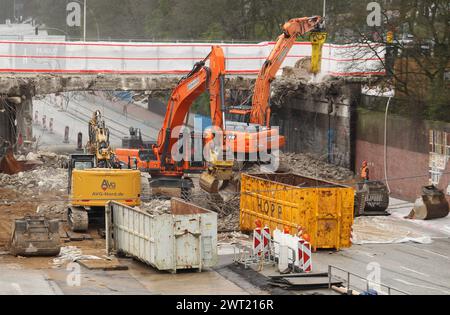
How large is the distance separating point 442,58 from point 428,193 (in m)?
8.98

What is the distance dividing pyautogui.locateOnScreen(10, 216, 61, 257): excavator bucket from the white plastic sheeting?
765 inches

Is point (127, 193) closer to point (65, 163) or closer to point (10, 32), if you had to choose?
point (65, 163)

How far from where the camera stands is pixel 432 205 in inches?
1650

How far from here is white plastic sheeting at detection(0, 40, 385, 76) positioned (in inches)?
2074

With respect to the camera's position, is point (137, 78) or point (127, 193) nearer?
point (127, 193)

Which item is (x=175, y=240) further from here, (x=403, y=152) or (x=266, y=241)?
(x=403, y=152)

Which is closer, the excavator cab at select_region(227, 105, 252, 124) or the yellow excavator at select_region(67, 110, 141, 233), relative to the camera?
the yellow excavator at select_region(67, 110, 141, 233)

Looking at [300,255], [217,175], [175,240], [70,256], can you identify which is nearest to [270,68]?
[217,175]

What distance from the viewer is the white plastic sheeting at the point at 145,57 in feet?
173

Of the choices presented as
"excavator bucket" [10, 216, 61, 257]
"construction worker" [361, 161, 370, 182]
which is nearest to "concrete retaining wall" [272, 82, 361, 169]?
"construction worker" [361, 161, 370, 182]

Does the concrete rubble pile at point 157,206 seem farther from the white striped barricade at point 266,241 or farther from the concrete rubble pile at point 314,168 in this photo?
the concrete rubble pile at point 314,168

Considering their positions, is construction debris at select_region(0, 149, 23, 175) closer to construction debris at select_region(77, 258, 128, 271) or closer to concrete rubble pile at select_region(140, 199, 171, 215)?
concrete rubble pile at select_region(140, 199, 171, 215)
